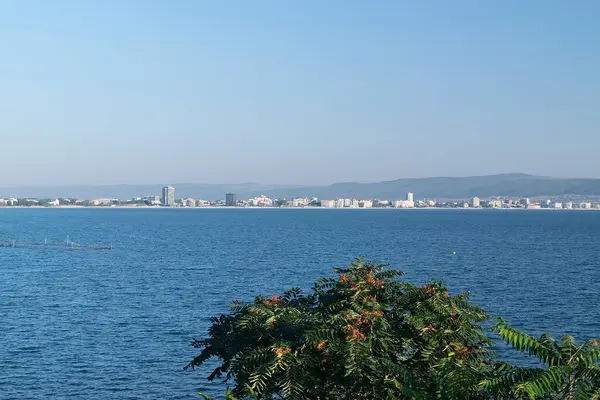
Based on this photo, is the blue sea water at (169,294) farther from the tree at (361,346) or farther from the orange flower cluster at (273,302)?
the tree at (361,346)

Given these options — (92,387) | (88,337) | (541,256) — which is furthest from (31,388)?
(541,256)

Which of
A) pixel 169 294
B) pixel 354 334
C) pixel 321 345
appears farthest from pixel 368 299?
pixel 169 294

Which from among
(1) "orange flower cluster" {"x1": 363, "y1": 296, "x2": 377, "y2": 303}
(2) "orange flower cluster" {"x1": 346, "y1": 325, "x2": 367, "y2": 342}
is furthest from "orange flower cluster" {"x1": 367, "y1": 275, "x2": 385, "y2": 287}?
(2) "orange flower cluster" {"x1": 346, "y1": 325, "x2": 367, "y2": 342}

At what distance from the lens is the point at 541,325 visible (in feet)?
232

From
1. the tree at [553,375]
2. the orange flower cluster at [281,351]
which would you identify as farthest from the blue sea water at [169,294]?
the tree at [553,375]

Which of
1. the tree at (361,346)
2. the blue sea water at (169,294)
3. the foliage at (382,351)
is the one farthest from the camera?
the blue sea water at (169,294)

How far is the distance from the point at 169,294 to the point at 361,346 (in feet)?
237

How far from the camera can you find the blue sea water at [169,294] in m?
54.6

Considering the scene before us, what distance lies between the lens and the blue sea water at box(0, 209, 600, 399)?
54.6 metres

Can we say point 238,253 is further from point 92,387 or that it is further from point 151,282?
point 92,387

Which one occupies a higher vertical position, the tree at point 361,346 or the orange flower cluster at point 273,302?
the orange flower cluster at point 273,302

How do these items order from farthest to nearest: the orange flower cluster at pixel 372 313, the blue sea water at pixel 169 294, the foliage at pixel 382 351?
the blue sea water at pixel 169 294 < the orange flower cluster at pixel 372 313 < the foliage at pixel 382 351

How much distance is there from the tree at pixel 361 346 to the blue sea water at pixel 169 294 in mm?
24834

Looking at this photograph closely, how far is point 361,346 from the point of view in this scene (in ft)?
74.3
